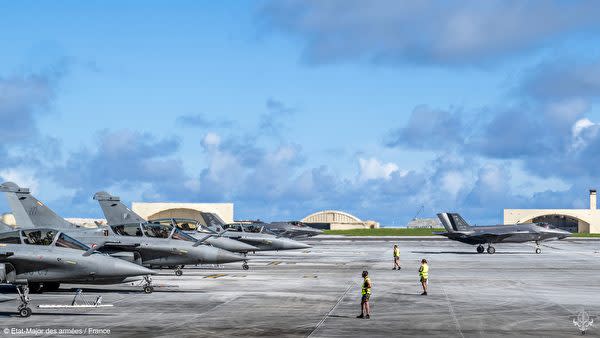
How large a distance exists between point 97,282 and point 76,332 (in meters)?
5.31

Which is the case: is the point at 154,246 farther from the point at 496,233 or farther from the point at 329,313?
the point at 496,233

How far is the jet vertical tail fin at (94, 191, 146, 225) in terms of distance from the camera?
39250 mm

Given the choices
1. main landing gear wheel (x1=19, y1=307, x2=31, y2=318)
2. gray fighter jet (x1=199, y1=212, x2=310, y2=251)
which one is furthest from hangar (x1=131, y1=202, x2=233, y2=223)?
main landing gear wheel (x1=19, y1=307, x2=31, y2=318)

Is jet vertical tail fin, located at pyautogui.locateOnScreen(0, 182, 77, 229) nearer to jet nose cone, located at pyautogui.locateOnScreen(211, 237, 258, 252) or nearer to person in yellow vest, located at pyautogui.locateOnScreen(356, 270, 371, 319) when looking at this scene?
jet nose cone, located at pyautogui.locateOnScreen(211, 237, 258, 252)

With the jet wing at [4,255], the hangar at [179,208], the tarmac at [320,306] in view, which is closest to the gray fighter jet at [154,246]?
the tarmac at [320,306]

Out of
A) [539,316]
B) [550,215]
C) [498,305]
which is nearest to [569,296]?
[498,305]

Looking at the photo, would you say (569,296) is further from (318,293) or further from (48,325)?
(48,325)

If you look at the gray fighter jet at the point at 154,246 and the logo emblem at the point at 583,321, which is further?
the gray fighter jet at the point at 154,246

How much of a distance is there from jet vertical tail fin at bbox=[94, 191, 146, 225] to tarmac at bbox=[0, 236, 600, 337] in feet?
15.8

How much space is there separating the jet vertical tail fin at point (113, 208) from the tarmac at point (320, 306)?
190 inches

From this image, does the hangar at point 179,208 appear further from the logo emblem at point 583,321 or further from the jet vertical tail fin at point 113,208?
the logo emblem at point 583,321

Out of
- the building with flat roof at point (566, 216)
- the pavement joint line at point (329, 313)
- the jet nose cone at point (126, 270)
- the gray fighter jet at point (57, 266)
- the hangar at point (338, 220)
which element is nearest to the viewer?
the pavement joint line at point (329, 313)

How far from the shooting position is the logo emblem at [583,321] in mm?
18913

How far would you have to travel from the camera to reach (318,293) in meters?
27.4
